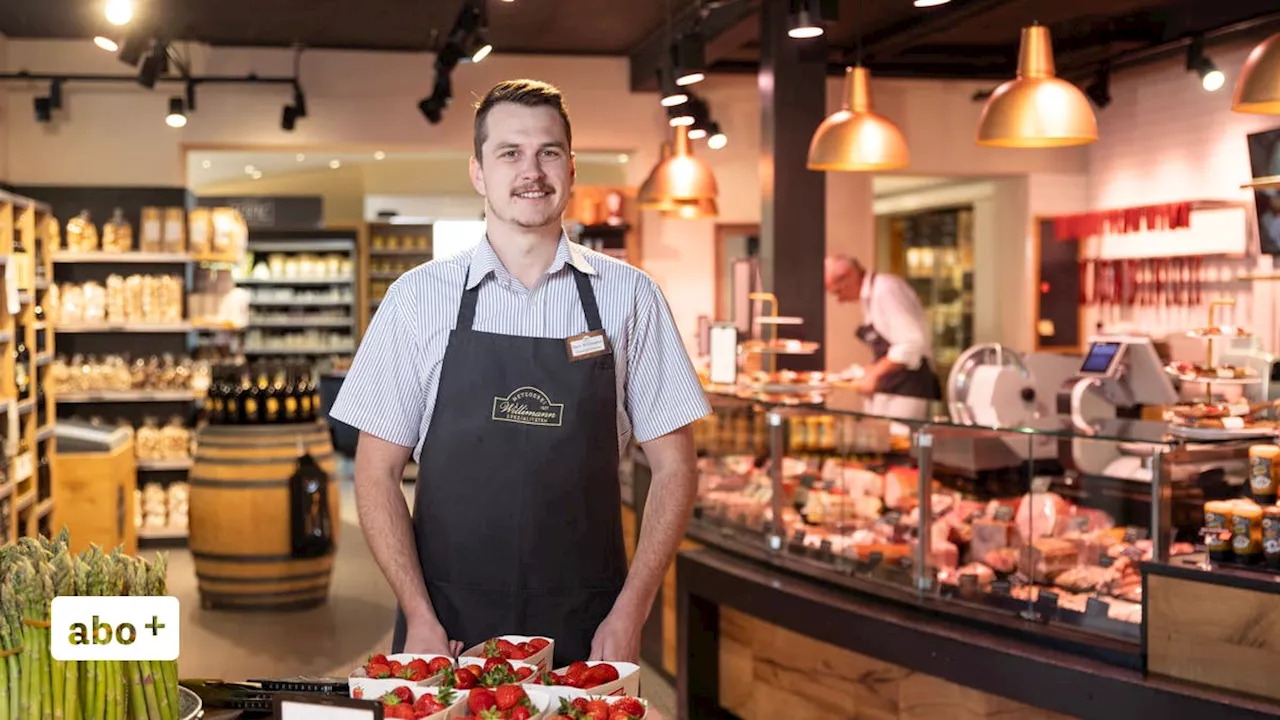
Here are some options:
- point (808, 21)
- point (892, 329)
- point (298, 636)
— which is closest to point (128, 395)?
point (298, 636)

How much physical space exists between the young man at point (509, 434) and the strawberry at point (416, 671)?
43cm

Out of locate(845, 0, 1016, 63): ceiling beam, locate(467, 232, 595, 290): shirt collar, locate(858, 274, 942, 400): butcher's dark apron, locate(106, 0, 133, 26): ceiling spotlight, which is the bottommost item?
locate(858, 274, 942, 400): butcher's dark apron

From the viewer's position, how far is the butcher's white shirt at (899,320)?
305 inches

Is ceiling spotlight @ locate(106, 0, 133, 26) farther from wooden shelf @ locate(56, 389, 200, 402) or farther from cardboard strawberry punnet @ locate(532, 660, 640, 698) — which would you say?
cardboard strawberry punnet @ locate(532, 660, 640, 698)

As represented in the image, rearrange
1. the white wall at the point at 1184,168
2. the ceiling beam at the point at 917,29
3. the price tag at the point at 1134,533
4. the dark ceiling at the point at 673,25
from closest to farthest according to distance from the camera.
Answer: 1. the price tag at the point at 1134,533
2. the ceiling beam at the point at 917,29
3. the dark ceiling at the point at 673,25
4. the white wall at the point at 1184,168

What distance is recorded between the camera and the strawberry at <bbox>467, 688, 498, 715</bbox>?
1792mm

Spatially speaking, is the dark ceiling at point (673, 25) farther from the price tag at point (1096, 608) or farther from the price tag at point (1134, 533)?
the price tag at point (1096, 608)

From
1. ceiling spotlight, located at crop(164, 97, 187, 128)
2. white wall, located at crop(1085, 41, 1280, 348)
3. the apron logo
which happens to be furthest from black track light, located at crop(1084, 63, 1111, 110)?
the apron logo

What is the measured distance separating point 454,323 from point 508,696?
0.88 meters

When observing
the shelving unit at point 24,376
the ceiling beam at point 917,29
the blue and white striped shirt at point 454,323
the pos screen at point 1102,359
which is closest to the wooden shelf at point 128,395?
the shelving unit at point 24,376

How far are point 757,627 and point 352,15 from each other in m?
5.74

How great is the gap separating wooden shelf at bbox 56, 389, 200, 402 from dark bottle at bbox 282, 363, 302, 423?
8.39 feet

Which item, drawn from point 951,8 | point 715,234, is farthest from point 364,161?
point 951,8

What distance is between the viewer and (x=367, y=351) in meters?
2.53
